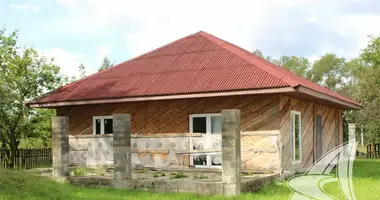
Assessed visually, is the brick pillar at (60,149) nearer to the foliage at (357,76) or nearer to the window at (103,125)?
the window at (103,125)

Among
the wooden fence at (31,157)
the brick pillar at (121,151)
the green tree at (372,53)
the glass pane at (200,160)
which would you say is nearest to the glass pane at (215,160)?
the glass pane at (200,160)

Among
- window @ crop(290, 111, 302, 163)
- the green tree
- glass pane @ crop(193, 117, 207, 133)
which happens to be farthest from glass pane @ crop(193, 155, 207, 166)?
the green tree

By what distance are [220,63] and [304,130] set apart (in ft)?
12.6

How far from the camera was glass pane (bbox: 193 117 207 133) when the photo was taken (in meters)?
16.4

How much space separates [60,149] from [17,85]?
11.9 m

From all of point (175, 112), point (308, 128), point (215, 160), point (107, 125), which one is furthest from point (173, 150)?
point (308, 128)

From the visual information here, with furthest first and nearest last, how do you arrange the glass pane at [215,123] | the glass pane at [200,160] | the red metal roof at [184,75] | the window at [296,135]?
the window at [296,135]
the glass pane at [215,123]
the glass pane at [200,160]
the red metal roof at [184,75]

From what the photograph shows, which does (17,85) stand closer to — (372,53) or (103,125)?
(103,125)

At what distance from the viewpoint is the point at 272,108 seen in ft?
50.9

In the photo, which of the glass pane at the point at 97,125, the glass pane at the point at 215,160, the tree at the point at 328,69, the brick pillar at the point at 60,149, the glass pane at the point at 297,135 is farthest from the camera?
the tree at the point at 328,69

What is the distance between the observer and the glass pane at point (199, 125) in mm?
16438

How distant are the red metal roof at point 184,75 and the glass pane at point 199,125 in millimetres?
1263

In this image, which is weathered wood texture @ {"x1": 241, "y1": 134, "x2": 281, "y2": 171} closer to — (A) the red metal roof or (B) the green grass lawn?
(B) the green grass lawn

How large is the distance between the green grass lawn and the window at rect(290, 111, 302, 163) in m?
3.13
